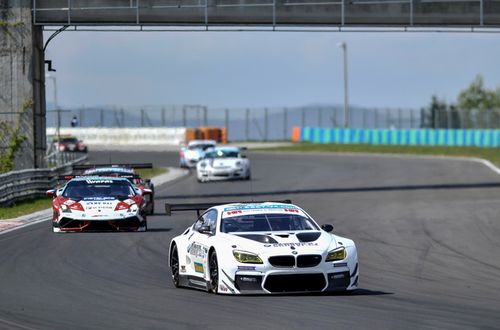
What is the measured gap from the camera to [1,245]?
22.1m

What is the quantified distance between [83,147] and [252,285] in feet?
201

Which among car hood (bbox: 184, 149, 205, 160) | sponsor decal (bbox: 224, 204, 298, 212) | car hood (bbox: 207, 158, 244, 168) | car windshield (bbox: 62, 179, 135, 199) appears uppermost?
sponsor decal (bbox: 224, 204, 298, 212)

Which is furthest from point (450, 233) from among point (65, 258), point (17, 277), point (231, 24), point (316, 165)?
point (316, 165)

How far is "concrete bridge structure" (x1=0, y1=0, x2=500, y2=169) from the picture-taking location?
1459 inches

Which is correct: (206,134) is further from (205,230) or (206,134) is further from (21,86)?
(205,230)

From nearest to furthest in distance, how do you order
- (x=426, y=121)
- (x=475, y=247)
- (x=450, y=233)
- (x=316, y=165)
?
(x=475, y=247), (x=450, y=233), (x=316, y=165), (x=426, y=121)

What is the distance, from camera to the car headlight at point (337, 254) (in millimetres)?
14547

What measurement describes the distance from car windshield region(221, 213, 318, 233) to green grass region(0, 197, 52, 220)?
1433 centimetres

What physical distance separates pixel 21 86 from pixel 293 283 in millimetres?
24406

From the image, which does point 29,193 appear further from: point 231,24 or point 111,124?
point 111,124

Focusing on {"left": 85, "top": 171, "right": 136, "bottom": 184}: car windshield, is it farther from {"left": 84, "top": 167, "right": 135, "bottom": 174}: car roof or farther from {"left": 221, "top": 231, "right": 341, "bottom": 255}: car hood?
{"left": 221, "top": 231, "right": 341, "bottom": 255}: car hood

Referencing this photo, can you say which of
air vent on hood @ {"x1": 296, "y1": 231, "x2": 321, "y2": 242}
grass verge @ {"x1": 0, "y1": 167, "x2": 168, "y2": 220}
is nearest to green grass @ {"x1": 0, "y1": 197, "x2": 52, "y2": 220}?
grass verge @ {"x1": 0, "y1": 167, "x2": 168, "y2": 220}

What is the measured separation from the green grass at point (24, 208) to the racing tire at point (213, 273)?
14720 millimetres

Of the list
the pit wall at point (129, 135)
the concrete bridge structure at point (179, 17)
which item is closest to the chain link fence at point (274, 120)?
the pit wall at point (129, 135)
